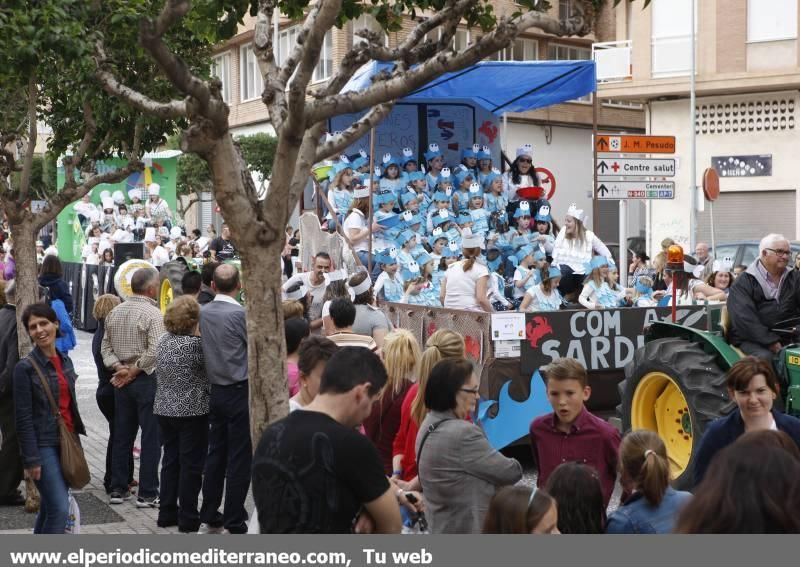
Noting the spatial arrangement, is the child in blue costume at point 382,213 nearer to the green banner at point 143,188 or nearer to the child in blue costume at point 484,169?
the child in blue costume at point 484,169

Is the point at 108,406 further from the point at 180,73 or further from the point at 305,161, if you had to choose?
the point at 180,73

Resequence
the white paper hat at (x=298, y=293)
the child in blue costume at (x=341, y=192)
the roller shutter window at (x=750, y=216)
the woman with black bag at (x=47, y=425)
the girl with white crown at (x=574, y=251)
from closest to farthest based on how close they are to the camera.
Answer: the woman with black bag at (x=47, y=425)
the white paper hat at (x=298, y=293)
the girl with white crown at (x=574, y=251)
the child in blue costume at (x=341, y=192)
the roller shutter window at (x=750, y=216)

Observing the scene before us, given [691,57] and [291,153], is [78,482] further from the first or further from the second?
[691,57]

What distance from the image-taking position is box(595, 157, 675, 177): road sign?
1442 cm

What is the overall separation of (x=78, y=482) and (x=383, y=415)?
6.02 feet

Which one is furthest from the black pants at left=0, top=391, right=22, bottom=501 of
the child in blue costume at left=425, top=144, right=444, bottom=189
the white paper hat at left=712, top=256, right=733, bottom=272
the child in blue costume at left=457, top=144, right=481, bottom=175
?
the white paper hat at left=712, top=256, right=733, bottom=272

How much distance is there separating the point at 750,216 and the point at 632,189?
19.7m

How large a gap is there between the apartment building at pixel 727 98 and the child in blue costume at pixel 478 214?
16.8 metres

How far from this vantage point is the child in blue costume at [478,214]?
16.9 metres

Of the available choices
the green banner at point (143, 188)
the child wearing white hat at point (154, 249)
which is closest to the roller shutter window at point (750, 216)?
the green banner at point (143, 188)

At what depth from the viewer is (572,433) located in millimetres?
5660

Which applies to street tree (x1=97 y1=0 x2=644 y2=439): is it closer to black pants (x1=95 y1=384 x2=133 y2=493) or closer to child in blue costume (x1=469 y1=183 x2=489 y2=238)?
black pants (x1=95 y1=384 x2=133 y2=493)

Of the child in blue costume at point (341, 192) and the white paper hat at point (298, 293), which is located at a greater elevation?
the child in blue costume at point (341, 192)

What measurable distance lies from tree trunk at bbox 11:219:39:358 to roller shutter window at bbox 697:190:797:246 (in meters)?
23.5
